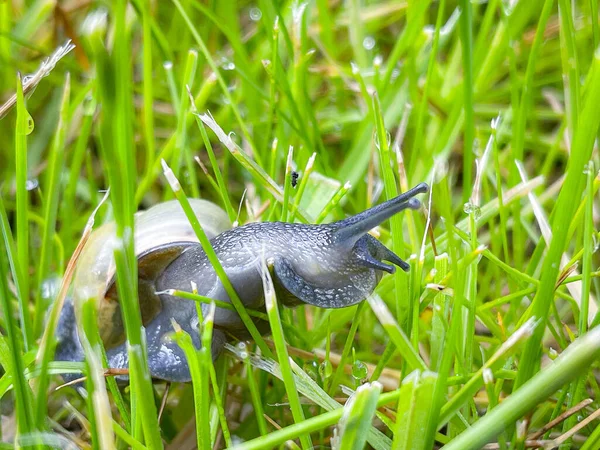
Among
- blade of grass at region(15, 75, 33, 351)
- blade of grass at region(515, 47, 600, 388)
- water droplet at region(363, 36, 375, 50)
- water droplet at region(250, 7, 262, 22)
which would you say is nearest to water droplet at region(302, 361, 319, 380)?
blade of grass at region(515, 47, 600, 388)

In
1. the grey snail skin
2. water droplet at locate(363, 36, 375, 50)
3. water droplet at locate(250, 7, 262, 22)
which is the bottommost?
the grey snail skin

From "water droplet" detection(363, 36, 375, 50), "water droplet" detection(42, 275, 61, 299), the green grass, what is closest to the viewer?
the green grass

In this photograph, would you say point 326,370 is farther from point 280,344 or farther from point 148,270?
point 148,270

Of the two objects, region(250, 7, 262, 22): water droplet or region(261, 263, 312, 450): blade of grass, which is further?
region(250, 7, 262, 22): water droplet

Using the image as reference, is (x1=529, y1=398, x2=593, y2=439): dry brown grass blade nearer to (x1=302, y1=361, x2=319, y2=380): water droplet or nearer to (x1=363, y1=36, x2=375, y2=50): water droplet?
(x1=302, y1=361, x2=319, y2=380): water droplet

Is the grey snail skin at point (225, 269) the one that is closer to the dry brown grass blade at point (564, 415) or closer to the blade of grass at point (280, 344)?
the blade of grass at point (280, 344)

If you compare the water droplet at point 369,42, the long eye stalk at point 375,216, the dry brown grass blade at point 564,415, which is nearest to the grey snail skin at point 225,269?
the long eye stalk at point 375,216
